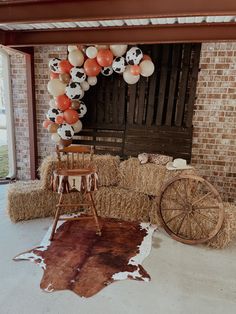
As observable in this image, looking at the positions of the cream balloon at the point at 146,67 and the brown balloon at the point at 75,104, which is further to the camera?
the brown balloon at the point at 75,104

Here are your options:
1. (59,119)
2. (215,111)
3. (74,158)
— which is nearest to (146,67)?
(215,111)

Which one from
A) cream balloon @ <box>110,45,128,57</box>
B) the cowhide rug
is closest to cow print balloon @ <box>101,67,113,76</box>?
cream balloon @ <box>110,45,128,57</box>

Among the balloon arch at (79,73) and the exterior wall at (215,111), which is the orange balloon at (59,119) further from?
the exterior wall at (215,111)

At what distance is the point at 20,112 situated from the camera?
455 cm

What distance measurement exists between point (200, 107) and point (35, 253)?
2885mm

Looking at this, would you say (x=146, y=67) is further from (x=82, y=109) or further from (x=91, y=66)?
(x=82, y=109)

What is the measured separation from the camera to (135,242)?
9.67 feet

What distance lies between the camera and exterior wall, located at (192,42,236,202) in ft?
11.8

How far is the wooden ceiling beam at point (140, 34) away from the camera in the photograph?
9.39 feet

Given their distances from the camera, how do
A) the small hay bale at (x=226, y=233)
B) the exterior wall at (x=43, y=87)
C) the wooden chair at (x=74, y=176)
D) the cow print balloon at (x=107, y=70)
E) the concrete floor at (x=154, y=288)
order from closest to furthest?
the concrete floor at (x=154, y=288), the small hay bale at (x=226, y=233), the wooden chair at (x=74, y=176), the cow print balloon at (x=107, y=70), the exterior wall at (x=43, y=87)

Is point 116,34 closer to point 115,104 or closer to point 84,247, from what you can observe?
point 115,104

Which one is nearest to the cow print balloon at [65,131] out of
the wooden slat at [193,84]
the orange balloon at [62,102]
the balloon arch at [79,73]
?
the balloon arch at [79,73]

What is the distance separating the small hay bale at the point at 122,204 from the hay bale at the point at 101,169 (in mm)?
121

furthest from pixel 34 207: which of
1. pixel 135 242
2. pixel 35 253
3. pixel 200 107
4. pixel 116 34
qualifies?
pixel 200 107
